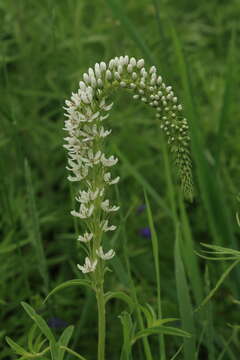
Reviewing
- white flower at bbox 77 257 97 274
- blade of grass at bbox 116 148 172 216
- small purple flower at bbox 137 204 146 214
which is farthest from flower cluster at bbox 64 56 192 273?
small purple flower at bbox 137 204 146 214

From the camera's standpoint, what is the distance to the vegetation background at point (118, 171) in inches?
117

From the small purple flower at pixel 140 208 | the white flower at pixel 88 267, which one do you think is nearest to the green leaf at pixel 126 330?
the white flower at pixel 88 267

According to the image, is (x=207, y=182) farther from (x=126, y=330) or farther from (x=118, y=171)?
(x=126, y=330)

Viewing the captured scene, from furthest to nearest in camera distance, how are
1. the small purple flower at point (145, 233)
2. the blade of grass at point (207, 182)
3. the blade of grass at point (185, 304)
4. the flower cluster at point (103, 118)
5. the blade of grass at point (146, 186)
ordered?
the small purple flower at point (145, 233)
the blade of grass at point (207, 182)
the blade of grass at point (146, 186)
the blade of grass at point (185, 304)
the flower cluster at point (103, 118)

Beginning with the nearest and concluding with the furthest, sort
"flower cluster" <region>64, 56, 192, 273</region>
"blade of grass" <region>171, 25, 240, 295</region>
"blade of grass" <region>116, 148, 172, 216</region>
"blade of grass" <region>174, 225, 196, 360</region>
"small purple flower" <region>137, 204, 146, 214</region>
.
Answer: "flower cluster" <region>64, 56, 192, 273</region> < "blade of grass" <region>174, 225, 196, 360</region> < "blade of grass" <region>116, 148, 172, 216</region> < "blade of grass" <region>171, 25, 240, 295</region> < "small purple flower" <region>137, 204, 146, 214</region>

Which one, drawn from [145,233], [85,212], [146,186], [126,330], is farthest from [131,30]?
[126,330]

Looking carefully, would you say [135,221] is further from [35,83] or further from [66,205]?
[35,83]

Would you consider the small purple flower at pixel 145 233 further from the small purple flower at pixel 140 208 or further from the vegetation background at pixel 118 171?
the small purple flower at pixel 140 208

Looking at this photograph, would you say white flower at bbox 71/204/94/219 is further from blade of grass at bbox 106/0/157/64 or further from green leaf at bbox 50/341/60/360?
blade of grass at bbox 106/0/157/64

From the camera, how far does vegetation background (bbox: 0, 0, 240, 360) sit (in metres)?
2.96

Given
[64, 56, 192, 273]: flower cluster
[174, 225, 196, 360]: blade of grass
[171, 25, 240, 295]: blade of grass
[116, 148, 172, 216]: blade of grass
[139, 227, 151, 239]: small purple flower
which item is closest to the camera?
[64, 56, 192, 273]: flower cluster

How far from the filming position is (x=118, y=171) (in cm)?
388

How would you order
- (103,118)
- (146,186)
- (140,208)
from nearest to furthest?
(103,118) < (146,186) < (140,208)

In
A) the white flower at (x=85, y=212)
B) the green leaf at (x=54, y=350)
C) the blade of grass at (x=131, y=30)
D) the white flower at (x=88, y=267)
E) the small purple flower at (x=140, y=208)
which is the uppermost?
the blade of grass at (x=131, y=30)
